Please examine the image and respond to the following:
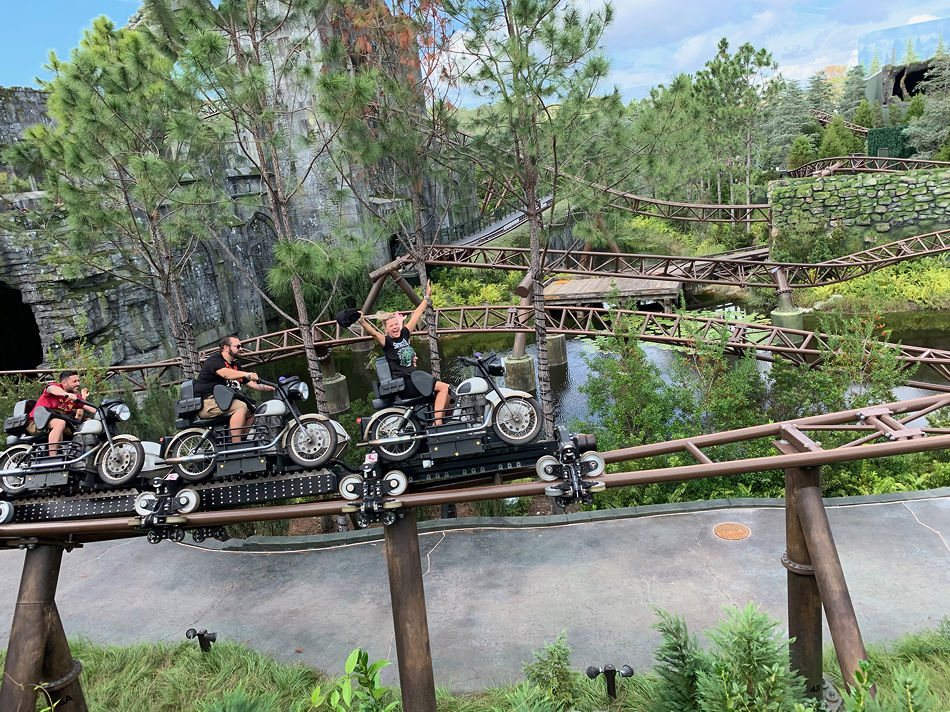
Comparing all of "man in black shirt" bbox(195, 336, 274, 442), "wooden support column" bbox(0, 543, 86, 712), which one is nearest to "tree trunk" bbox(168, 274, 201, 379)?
"man in black shirt" bbox(195, 336, 274, 442)

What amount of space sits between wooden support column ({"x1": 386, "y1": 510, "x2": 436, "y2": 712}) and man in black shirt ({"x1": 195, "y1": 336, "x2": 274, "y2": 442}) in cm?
239

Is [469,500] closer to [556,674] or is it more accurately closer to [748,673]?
[556,674]

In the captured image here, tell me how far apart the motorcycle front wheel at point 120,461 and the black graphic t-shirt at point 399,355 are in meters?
2.57

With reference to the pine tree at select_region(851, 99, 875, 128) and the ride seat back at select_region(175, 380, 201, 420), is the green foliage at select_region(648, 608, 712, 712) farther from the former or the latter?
the pine tree at select_region(851, 99, 875, 128)

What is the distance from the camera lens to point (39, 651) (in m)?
5.28

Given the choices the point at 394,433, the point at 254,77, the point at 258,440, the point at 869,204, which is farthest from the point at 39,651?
the point at 869,204

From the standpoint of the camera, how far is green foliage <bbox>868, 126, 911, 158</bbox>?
3262 centimetres

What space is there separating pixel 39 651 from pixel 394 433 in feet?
10.9

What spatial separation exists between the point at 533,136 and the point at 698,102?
25.6 metres

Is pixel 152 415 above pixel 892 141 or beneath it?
beneath

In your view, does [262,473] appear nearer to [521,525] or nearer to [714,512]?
[521,525]

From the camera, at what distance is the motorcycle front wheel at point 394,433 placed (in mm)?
5766

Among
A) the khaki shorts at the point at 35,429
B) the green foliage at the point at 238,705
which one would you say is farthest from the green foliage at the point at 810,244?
the green foliage at the point at 238,705

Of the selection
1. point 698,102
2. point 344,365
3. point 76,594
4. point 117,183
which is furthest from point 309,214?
point 76,594
